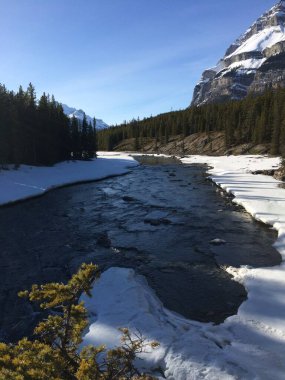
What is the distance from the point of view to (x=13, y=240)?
2123 centimetres

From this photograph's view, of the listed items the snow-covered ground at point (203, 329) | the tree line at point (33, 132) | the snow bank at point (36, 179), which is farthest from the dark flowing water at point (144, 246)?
the tree line at point (33, 132)

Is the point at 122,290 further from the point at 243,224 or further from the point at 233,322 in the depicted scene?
the point at 243,224

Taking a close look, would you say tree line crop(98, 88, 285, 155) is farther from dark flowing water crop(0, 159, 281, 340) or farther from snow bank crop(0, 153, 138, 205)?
dark flowing water crop(0, 159, 281, 340)

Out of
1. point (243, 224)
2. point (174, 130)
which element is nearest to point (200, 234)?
point (243, 224)

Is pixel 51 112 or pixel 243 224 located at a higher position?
pixel 51 112

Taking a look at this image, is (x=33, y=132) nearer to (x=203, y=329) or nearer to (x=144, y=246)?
(x=144, y=246)

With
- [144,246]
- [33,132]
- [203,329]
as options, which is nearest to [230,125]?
[33,132]

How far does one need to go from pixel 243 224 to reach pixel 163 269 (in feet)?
29.5

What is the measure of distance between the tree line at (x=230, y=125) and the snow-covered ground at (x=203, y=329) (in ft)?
188

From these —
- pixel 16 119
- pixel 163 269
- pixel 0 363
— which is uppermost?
pixel 16 119

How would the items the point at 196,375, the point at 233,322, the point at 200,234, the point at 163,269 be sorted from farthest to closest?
the point at 200,234 → the point at 163,269 → the point at 233,322 → the point at 196,375

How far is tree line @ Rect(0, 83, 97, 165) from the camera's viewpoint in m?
49.7

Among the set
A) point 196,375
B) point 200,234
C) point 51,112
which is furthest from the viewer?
point 51,112

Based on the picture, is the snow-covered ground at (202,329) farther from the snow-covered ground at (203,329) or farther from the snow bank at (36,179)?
the snow bank at (36,179)
